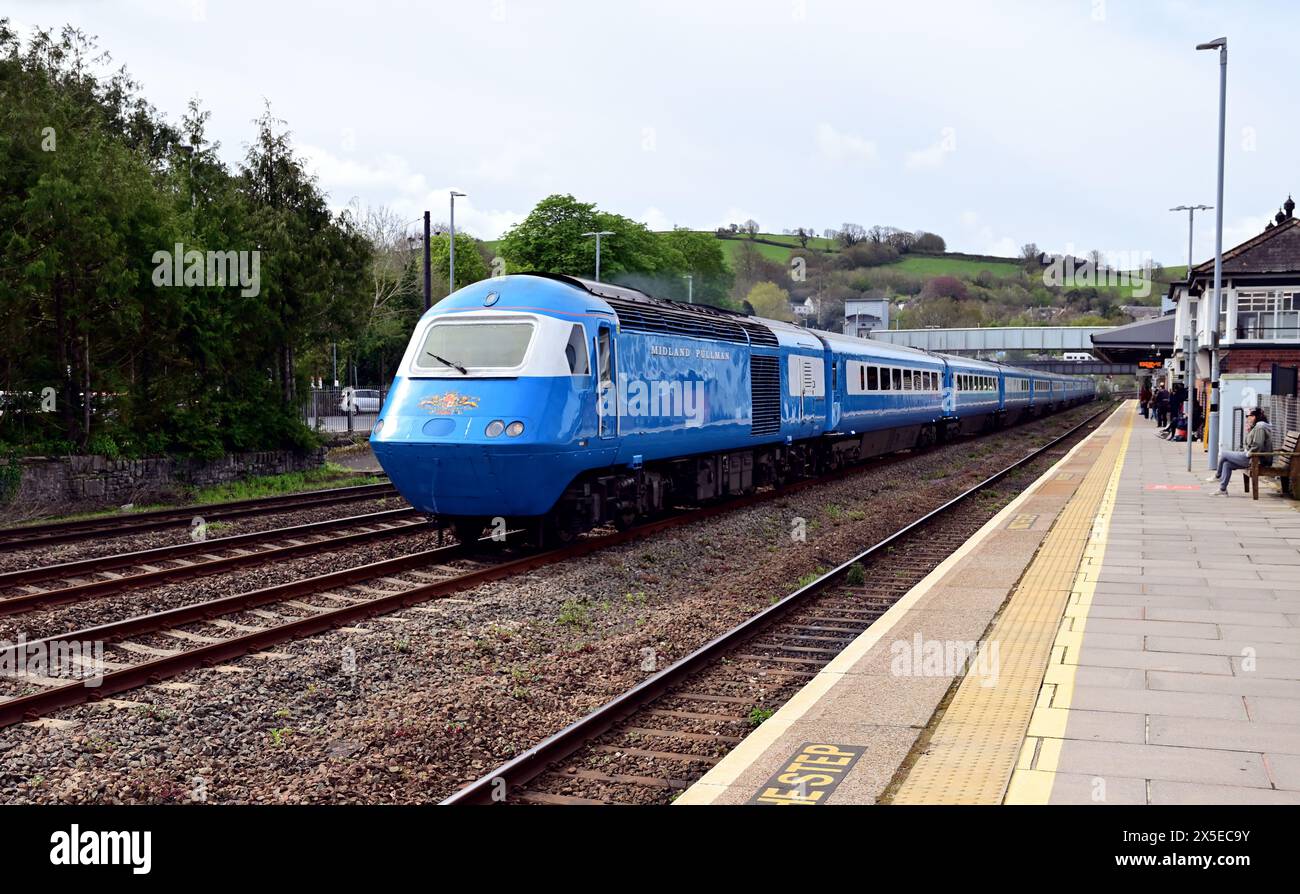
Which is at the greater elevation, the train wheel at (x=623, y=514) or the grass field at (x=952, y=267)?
the grass field at (x=952, y=267)

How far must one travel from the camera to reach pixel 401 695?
8.14 metres

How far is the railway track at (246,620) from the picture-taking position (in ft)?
26.7

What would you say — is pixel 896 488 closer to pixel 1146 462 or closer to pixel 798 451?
pixel 798 451

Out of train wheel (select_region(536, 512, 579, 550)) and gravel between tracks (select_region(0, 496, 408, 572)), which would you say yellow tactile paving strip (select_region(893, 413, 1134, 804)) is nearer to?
train wheel (select_region(536, 512, 579, 550))

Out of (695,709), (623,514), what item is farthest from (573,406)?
(695,709)

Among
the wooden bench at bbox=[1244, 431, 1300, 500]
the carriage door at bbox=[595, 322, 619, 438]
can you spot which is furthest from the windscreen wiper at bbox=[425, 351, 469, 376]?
the wooden bench at bbox=[1244, 431, 1300, 500]

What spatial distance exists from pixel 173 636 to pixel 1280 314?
4156cm

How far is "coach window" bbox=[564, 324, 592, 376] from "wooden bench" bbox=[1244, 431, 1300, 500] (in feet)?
43.5

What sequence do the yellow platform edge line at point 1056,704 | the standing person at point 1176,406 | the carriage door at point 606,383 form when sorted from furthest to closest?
the standing person at point 1176,406, the carriage door at point 606,383, the yellow platform edge line at point 1056,704

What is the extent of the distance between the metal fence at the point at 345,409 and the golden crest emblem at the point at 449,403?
82.1ft

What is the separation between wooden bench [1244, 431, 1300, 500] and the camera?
19344 mm

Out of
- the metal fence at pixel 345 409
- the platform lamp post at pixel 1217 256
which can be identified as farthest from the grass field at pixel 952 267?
the platform lamp post at pixel 1217 256

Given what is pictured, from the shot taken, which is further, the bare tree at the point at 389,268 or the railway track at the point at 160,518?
the bare tree at the point at 389,268

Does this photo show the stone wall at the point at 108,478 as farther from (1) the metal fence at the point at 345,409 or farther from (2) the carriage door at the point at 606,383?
(1) the metal fence at the point at 345,409
